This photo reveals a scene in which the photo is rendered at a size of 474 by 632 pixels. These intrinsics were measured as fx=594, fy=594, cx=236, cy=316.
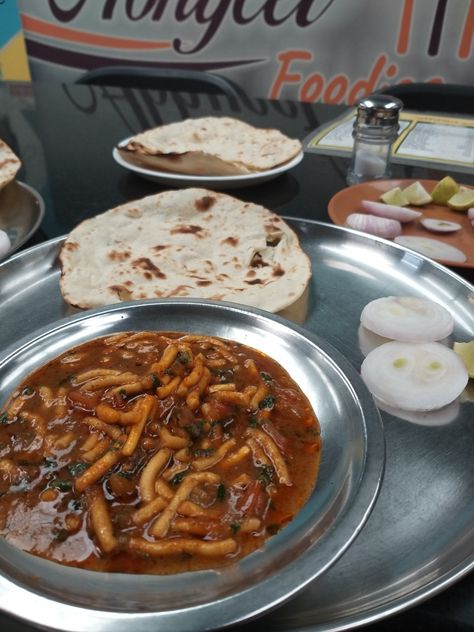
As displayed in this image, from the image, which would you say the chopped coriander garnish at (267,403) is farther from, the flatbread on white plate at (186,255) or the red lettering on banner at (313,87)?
the red lettering on banner at (313,87)

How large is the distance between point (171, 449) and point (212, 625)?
1.57ft

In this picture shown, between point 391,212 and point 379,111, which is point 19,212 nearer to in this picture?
point 391,212

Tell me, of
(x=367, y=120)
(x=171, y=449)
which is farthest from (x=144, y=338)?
(x=367, y=120)

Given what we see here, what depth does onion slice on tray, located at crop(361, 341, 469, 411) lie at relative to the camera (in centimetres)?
152

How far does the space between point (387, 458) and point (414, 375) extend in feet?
0.89

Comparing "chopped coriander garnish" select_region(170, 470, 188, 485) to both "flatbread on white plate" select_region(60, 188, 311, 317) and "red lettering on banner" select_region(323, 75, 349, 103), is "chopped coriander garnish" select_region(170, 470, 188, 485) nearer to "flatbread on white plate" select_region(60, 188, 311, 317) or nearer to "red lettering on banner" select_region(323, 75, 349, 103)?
"flatbread on white plate" select_region(60, 188, 311, 317)

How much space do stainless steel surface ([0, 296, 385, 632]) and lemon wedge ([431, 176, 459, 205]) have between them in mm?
1436

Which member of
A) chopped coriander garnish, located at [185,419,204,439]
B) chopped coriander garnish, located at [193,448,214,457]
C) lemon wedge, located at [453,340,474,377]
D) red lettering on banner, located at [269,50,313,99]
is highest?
chopped coriander garnish, located at [185,419,204,439]

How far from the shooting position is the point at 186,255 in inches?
87.3

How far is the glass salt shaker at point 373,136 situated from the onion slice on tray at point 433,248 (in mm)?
723

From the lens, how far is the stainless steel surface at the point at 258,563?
93 centimetres

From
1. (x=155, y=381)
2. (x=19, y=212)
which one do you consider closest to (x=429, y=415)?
(x=155, y=381)

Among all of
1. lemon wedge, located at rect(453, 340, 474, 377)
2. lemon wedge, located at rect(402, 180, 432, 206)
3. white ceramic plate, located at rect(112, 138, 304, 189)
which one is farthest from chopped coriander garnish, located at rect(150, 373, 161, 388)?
lemon wedge, located at rect(402, 180, 432, 206)

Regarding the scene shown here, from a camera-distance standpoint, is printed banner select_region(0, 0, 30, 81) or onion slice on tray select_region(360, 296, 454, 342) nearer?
onion slice on tray select_region(360, 296, 454, 342)
